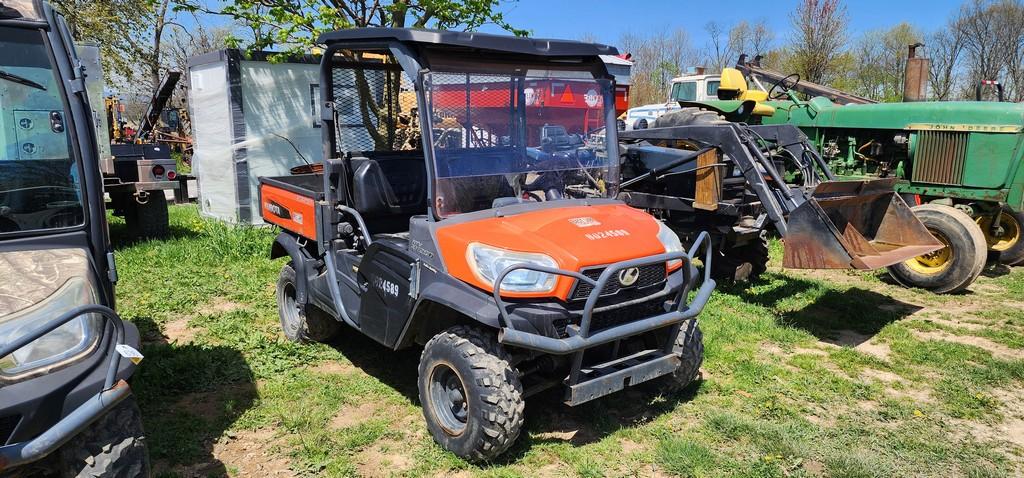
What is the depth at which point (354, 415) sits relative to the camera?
414 centimetres

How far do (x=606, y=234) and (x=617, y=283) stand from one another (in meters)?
0.29

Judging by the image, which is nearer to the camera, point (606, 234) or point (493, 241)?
point (493, 241)

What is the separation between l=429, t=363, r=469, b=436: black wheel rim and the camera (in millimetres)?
3586

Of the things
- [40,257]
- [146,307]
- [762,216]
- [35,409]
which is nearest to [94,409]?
[35,409]

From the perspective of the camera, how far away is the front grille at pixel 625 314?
3549 millimetres

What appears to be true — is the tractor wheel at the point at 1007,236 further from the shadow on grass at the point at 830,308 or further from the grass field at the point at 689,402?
the shadow on grass at the point at 830,308

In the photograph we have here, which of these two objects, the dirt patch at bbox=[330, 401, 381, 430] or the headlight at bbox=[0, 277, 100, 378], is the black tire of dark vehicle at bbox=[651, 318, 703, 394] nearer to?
the dirt patch at bbox=[330, 401, 381, 430]

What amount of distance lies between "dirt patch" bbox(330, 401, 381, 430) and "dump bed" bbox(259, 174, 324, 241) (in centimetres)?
127

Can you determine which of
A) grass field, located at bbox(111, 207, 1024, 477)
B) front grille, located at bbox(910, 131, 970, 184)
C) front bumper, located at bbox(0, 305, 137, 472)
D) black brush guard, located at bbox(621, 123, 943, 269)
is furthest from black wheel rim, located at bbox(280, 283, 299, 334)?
front grille, located at bbox(910, 131, 970, 184)

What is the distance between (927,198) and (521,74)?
6.48 m

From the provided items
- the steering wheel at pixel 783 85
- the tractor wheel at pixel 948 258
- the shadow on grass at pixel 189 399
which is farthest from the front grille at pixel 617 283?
the steering wheel at pixel 783 85

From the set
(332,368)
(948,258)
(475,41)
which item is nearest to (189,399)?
(332,368)

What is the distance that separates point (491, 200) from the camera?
13.0 ft

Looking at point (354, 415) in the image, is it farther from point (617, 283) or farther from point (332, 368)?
point (617, 283)
